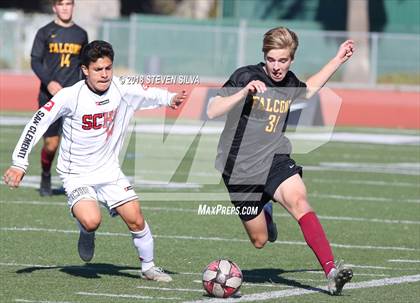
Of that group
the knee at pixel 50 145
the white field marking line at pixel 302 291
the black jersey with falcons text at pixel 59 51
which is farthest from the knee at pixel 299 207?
the black jersey with falcons text at pixel 59 51

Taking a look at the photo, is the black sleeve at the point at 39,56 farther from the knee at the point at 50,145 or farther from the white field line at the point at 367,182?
the white field line at the point at 367,182

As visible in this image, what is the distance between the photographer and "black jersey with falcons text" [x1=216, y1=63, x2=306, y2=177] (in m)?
8.21

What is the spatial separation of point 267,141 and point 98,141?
1.16m

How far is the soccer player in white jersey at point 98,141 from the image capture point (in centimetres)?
826

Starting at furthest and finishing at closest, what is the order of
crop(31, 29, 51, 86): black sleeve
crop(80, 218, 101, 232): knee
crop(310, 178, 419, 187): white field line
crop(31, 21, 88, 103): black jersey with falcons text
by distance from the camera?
crop(310, 178, 419, 187): white field line
crop(31, 21, 88, 103): black jersey with falcons text
crop(31, 29, 51, 86): black sleeve
crop(80, 218, 101, 232): knee

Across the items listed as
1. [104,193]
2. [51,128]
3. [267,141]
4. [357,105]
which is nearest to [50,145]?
[51,128]

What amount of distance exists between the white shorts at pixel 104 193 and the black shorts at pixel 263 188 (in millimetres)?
692

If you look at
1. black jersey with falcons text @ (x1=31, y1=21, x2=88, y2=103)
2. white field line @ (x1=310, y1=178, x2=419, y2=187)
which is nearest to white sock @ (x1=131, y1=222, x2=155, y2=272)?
black jersey with falcons text @ (x1=31, y1=21, x2=88, y2=103)

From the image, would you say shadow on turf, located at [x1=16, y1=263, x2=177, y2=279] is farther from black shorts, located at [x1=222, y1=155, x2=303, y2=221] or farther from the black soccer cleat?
the black soccer cleat

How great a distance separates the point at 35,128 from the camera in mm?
8094

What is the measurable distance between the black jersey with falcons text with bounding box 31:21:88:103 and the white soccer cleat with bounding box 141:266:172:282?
4824 millimetres

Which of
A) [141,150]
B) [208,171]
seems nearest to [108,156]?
[208,171]

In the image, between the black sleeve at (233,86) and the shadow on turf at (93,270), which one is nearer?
the black sleeve at (233,86)

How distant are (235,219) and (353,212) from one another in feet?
4.24
